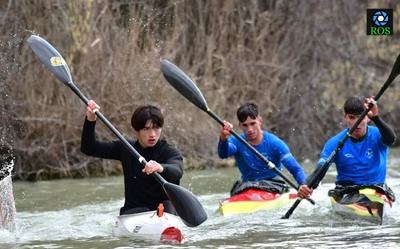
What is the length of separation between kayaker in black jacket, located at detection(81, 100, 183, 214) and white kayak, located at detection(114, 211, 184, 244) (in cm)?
11

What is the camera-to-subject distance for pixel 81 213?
10.2 metres

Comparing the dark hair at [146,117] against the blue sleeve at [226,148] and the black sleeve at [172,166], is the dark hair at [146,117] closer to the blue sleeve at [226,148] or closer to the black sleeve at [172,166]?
the black sleeve at [172,166]

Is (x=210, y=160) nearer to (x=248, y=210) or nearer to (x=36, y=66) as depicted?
(x=36, y=66)

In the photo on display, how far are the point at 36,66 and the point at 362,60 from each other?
6435 millimetres

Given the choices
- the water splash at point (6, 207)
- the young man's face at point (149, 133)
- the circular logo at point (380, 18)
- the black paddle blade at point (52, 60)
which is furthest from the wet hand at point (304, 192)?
the circular logo at point (380, 18)

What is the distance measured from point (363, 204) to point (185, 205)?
76.8 inches

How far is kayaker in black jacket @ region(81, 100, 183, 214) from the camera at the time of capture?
7641 millimetres

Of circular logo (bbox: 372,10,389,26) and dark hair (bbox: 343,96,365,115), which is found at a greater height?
circular logo (bbox: 372,10,389,26)

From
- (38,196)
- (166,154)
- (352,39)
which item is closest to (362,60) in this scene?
(352,39)

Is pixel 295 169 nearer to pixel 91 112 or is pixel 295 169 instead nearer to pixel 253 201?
pixel 253 201

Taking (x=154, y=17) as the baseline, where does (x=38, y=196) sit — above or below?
below

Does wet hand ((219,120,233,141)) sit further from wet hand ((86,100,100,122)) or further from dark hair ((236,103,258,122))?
wet hand ((86,100,100,122))

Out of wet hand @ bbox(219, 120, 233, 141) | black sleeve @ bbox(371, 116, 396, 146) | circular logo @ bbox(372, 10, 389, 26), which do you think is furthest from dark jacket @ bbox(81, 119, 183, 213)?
circular logo @ bbox(372, 10, 389, 26)

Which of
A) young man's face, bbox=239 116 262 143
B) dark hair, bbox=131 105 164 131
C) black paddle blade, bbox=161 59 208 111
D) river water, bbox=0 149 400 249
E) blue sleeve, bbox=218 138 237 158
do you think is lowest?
river water, bbox=0 149 400 249
